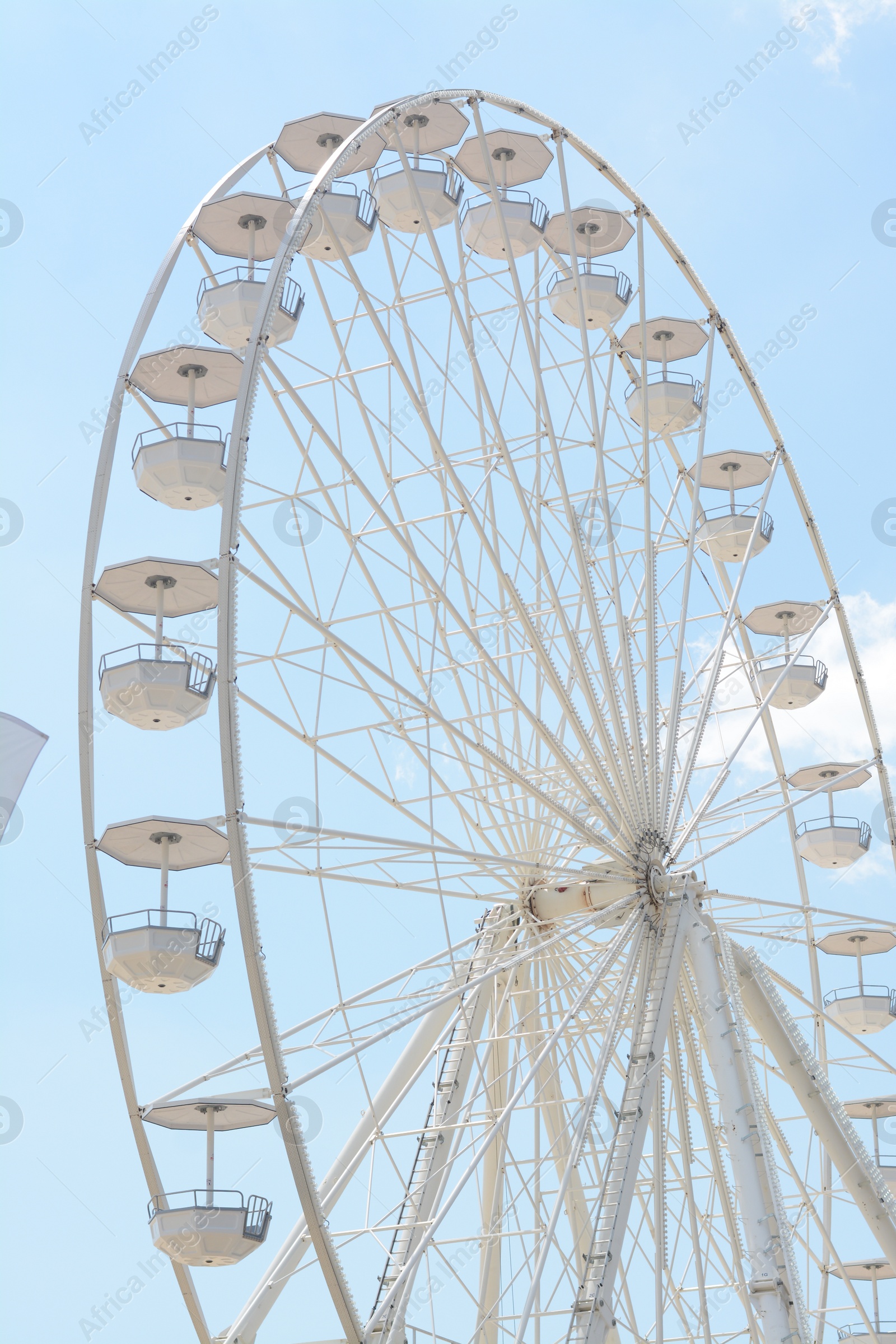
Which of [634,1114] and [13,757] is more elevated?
[13,757]

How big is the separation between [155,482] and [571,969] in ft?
24.0

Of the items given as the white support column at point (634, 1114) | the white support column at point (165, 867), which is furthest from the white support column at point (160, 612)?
the white support column at point (634, 1114)

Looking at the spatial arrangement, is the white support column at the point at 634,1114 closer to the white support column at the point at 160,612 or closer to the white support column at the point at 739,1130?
the white support column at the point at 739,1130

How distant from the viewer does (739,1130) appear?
19094 millimetres

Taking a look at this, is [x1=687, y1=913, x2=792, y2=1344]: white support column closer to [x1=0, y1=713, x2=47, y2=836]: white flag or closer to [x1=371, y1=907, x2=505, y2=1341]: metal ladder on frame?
[x1=371, y1=907, x2=505, y2=1341]: metal ladder on frame

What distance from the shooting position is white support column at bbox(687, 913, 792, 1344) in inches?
709

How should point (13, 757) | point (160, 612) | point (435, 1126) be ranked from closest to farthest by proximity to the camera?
point (13, 757), point (160, 612), point (435, 1126)

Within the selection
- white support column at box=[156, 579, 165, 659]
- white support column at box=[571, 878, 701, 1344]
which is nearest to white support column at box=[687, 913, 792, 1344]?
white support column at box=[571, 878, 701, 1344]

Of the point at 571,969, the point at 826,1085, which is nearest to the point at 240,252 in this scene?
the point at 571,969

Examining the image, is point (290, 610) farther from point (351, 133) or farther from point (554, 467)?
point (351, 133)

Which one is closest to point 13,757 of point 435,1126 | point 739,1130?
point 435,1126

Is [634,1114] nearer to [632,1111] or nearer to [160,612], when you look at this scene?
[632,1111]

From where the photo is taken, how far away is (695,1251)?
19.1 metres

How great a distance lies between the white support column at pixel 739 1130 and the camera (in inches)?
709
